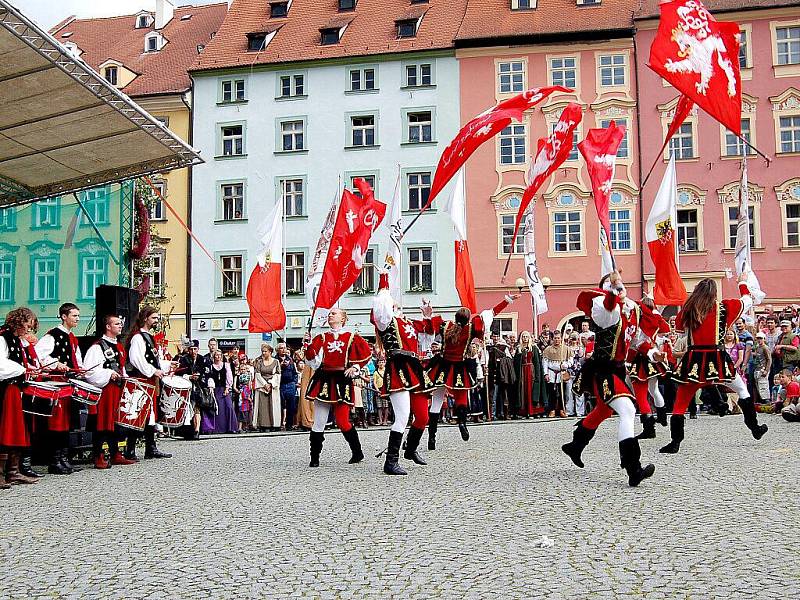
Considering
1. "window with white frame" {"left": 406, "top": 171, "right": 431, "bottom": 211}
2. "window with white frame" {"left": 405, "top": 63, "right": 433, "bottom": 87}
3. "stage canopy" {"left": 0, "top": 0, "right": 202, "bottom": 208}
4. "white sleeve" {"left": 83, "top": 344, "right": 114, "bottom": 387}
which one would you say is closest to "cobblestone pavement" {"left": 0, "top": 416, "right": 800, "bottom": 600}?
"white sleeve" {"left": 83, "top": 344, "right": 114, "bottom": 387}

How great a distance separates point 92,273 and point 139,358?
12.6 feet

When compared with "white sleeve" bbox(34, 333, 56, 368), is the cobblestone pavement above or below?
below

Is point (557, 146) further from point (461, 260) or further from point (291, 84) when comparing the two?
point (291, 84)

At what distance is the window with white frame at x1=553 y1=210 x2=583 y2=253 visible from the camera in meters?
35.9

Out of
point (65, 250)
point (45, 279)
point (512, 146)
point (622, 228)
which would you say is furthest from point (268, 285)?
point (622, 228)

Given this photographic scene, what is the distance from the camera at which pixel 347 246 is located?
1271 centimetres

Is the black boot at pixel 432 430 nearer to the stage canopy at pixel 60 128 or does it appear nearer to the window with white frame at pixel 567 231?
the stage canopy at pixel 60 128

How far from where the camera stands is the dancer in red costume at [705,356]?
1126 centimetres

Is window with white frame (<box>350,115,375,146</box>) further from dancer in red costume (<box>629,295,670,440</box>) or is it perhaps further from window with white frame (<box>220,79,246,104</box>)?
dancer in red costume (<box>629,295,670,440</box>)

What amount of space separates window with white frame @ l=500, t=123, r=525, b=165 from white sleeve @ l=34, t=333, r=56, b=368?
2747 centimetres

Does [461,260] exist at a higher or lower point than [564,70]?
lower

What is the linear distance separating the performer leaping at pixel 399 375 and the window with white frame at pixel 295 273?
27.6 meters

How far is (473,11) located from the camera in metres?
38.9

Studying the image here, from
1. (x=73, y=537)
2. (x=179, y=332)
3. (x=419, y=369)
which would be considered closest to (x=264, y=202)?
(x=179, y=332)
